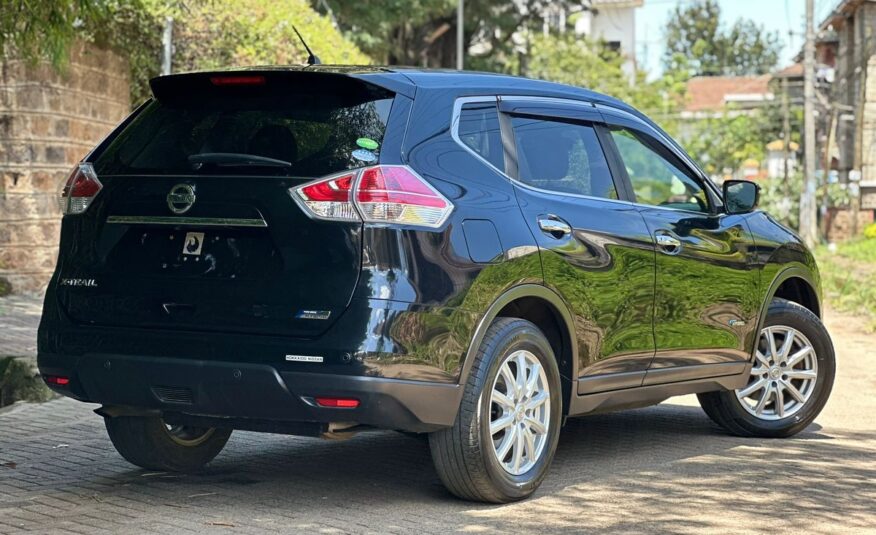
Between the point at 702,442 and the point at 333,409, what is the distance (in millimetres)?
3215

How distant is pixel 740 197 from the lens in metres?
7.93

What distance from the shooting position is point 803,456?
7.71 m

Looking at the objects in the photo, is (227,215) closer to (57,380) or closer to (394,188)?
(394,188)

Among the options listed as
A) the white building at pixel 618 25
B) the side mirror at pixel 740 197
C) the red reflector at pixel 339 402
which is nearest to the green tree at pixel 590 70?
the white building at pixel 618 25

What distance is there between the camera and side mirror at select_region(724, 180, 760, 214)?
312 inches

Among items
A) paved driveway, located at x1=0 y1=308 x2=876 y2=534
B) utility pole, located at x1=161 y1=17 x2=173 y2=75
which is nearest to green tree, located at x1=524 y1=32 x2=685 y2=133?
utility pole, located at x1=161 y1=17 x2=173 y2=75

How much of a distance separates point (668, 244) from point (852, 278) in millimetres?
17153

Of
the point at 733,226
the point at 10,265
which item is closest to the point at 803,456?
the point at 733,226

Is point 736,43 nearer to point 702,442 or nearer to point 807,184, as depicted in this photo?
point 807,184

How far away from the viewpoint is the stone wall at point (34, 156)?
15.4 m

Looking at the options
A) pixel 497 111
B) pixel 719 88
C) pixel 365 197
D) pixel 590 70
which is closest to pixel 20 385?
pixel 497 111

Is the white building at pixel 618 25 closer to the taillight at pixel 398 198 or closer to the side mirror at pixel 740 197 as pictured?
the side mirror at pixel 740 197

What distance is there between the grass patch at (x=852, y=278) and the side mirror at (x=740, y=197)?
8.93 meters

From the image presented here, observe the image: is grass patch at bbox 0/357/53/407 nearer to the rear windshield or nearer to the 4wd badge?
the rear windshield
